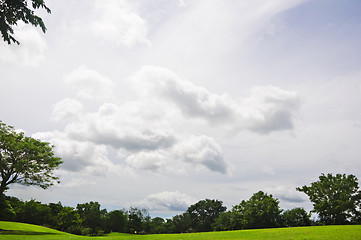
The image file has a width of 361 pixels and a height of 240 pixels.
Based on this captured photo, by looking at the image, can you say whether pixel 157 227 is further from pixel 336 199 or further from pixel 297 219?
pixel 336 199

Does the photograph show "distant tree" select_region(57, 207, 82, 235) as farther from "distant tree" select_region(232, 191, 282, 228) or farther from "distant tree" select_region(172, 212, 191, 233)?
"distant tree" select_region(172, 212, 191, 233)

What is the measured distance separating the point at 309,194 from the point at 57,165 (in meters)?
67.0

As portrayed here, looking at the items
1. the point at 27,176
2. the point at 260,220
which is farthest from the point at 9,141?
the point at 260,220

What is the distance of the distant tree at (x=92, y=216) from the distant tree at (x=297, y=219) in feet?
211

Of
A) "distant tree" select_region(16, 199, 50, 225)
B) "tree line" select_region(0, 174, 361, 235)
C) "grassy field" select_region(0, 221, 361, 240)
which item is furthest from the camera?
"distant tree" select_region(16, 199, 50, 225)

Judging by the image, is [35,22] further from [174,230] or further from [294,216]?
[174,230]

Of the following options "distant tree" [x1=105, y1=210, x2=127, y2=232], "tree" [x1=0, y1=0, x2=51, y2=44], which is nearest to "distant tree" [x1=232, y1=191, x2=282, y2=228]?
"distant tree" [x1=105, y1=210, x2=127, y2=232]

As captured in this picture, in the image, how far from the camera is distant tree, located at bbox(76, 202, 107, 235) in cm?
9033

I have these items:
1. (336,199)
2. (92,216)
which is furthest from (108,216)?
(336,199)

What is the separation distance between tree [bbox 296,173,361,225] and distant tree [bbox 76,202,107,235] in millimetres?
73005

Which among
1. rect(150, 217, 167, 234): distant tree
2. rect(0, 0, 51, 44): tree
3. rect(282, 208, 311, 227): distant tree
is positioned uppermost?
rect(0, 0, 51, 44): tree

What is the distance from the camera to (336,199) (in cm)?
6556

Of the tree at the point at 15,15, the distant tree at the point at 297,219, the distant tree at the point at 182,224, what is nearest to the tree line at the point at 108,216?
the distant tree at the point at 297,219

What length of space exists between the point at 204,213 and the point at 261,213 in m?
52.5
